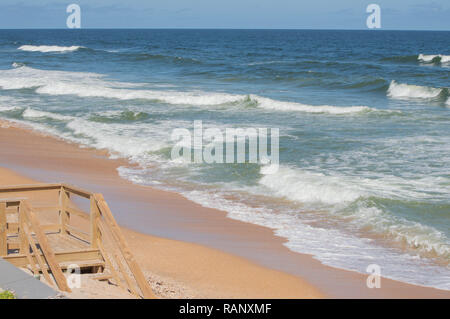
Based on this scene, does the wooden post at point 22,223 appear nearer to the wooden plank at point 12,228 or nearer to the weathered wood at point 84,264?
the weathered wood at point 84,264

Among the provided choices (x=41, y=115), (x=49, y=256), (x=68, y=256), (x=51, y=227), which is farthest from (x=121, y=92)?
(x=49, y=256)

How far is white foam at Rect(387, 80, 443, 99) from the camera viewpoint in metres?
30.8

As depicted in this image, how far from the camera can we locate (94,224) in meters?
7.46

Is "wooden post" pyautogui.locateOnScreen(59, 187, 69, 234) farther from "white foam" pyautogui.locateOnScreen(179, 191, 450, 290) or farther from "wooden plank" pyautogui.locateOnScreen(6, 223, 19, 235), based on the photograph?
"white foam" pyautogui.locateOnScreen(179, 191, 450, 290)

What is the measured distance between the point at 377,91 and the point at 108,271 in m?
27.6

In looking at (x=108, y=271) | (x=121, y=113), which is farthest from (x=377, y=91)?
(x=108, y=271)

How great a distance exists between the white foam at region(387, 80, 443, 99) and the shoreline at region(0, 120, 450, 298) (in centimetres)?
1890

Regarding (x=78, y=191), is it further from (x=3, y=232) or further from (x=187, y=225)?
(x=187, y=225)

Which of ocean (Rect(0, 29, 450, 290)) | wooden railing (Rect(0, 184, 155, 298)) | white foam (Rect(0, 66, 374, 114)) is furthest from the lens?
white foam (Rect(0, 66, 374, 114))

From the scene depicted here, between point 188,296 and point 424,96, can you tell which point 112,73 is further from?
point 188,296

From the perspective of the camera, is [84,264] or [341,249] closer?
[84,264]

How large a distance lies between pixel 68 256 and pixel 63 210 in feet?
3.84

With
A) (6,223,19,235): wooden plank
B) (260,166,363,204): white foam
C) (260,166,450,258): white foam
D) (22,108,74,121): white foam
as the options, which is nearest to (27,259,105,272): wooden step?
(6,223,19,235): wooden plank

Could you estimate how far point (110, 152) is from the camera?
17.5 meters
